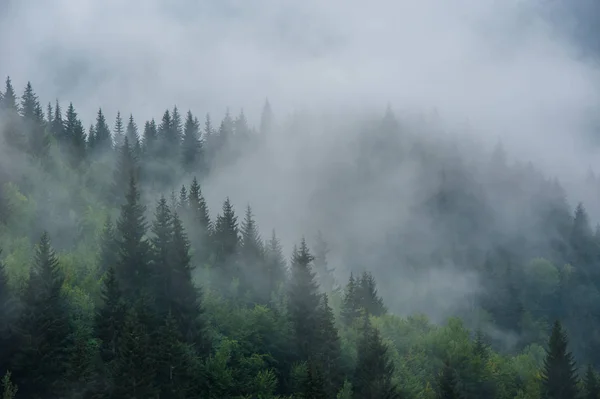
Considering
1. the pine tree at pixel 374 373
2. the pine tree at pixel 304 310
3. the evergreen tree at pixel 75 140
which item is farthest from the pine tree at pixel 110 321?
the evergreen tree at pixel 75 140

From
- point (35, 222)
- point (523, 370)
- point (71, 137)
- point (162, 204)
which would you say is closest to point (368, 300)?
point (523, 370)

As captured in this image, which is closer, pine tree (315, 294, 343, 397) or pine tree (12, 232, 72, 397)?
pine tree (12, 232, 72, 397)

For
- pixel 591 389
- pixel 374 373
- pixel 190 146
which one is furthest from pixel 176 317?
pixel 190 146

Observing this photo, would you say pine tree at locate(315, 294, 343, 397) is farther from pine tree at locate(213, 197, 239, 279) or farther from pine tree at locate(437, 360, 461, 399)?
pine tree at locate(213, 197, 239, 279)

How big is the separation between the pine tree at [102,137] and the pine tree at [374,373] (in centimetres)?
11666

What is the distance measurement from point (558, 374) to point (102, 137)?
134 m

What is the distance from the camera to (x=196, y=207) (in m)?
113

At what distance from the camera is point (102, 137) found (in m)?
187

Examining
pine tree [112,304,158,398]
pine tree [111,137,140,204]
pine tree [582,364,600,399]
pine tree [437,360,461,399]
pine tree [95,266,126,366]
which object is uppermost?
pine tree [111,137,140,204]

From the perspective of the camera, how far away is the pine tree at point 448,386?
3172 inches

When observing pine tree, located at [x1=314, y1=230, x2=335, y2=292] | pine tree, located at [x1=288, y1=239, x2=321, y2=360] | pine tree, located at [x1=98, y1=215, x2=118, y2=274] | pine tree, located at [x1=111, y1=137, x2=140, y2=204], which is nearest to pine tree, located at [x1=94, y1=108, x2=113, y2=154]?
pine tree, located at [x1=111, y1=137, x2=140, y2=204]

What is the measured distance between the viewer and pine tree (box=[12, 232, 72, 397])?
215 feet

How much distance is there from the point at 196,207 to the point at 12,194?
92.9 ft

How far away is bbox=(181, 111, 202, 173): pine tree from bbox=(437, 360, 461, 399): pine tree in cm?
11687
